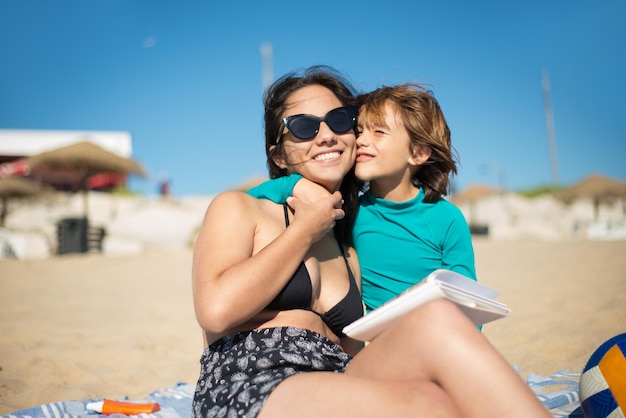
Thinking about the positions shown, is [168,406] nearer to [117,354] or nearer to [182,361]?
[182,361]

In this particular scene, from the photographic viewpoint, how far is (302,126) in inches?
95.8

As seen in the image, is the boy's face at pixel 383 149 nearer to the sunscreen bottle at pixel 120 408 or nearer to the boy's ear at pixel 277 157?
the boy's ear at pixel 277 157

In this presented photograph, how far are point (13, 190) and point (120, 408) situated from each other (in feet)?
59.7

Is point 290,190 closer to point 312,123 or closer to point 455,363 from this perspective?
point 312,123

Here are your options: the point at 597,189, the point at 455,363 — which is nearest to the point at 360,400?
the point at 455,363

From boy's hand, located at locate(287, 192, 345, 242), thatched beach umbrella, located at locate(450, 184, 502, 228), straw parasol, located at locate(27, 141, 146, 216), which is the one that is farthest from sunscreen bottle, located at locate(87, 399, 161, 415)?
thatched beach umbrella, located at locate(450, 184, 502, 228)

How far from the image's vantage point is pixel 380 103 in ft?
9.34

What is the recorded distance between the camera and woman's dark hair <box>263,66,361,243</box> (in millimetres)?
2576

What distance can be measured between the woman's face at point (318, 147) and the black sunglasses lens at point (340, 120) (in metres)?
0.02

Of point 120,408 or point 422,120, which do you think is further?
point 120,408

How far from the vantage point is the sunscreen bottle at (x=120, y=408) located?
2.99 metres

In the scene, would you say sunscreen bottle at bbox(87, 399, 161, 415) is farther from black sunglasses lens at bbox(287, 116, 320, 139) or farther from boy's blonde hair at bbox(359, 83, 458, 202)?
boy's blonde hair at bbox(359, 83, 458, 202)

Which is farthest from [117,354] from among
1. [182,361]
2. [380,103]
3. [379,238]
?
[380,103]

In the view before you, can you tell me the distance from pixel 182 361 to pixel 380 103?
325 centimetres
